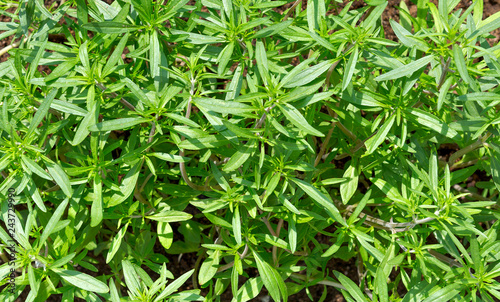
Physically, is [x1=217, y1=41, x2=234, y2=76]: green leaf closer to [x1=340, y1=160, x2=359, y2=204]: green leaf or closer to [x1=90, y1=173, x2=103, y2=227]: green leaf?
[x1=90, y1=173, x2=103, y2=227]: green leaf

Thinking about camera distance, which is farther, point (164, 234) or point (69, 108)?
point (164, 234)

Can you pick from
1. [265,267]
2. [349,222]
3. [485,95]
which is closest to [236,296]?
[265,267]

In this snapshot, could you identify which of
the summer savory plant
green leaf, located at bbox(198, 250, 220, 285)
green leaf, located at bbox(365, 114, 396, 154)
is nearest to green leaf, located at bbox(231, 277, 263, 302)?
the summer savory plant

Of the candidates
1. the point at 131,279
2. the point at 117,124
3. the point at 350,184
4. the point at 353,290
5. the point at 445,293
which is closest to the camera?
the point at 117,124

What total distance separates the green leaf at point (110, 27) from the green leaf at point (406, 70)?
1.00 metres

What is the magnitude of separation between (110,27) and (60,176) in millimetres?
627

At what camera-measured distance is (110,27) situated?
1.64m

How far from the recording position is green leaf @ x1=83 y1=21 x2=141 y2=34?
63.1 inches

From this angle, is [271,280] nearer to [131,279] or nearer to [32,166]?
[131,279]

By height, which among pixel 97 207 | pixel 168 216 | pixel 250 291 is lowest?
pixel 250 291

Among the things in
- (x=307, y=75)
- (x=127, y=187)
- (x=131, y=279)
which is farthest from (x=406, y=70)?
(x=131, y=279)

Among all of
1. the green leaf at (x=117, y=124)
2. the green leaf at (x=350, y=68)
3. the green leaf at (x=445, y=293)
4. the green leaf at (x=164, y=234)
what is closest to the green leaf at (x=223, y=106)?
the green leaf at (x=117, y=124)

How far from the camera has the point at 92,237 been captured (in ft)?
7.67

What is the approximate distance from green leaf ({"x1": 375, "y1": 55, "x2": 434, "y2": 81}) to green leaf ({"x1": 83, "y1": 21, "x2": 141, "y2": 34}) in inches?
39.2
